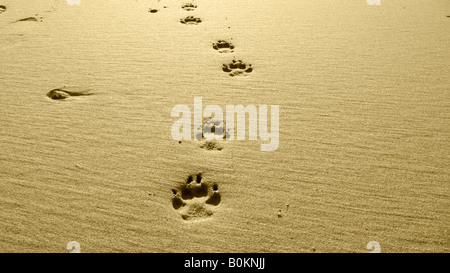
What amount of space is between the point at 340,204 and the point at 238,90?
1198mm

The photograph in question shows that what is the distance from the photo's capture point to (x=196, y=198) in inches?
65.3

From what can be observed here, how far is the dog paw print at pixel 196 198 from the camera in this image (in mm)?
1596


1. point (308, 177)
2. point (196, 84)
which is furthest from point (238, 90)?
point (308, 177)

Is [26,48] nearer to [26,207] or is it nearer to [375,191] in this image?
[26,207]

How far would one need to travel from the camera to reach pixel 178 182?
5.64ft

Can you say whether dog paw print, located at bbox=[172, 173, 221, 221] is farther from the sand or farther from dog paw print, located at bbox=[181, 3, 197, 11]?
dog paw print, located at bbox=[181, 3, 197, 11]

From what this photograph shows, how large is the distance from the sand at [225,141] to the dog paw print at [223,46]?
17 mm

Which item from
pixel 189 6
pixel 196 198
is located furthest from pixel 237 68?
pixel 189 6

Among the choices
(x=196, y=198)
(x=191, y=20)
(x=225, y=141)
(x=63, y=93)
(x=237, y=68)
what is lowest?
(x=196, y=198)

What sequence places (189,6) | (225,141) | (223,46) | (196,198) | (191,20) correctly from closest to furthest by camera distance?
(196,198)
(225,141)
(223,46)
(191,20)
(189,6)

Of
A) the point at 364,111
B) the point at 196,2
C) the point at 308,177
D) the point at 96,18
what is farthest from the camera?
the point at 196,2

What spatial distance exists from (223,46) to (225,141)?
1.34 meters

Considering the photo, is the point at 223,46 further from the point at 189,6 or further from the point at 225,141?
the point at 225,141

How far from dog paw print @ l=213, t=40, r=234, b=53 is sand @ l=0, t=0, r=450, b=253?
0.02 m
